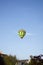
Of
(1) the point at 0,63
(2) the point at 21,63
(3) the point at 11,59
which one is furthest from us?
(2) the point at 21,63

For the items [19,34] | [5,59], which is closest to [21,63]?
[5,59]

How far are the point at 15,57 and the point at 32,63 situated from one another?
212 inches

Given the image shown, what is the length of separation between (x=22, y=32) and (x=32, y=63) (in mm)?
21640

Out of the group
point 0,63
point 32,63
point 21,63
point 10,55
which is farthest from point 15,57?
point 21,63

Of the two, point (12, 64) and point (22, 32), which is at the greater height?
point (22, 32)

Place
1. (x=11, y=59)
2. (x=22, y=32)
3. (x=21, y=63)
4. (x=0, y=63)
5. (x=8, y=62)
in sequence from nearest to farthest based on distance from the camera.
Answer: (x=22, y=32), (x=0, y=63), (x=8, y=62), (x=11, y=59), (x=21, y=63)

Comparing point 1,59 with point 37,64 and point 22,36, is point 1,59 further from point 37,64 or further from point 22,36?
point 22,36

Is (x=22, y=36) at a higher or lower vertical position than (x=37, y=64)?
higher

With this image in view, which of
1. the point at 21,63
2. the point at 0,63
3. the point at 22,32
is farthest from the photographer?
the point at 21,63

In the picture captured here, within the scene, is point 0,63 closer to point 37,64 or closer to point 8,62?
point 8,62

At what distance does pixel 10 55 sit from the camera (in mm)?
56281

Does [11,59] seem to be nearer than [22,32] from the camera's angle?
No

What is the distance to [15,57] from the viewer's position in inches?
2215

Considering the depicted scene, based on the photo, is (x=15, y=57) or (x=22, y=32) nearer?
(x=22, y=32)
